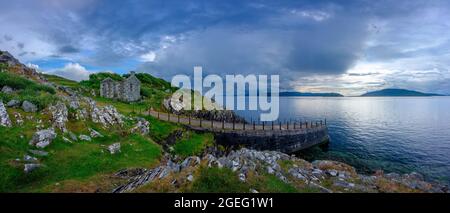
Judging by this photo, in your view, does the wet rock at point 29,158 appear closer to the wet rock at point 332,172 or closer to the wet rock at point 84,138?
the wet rock at point 84,138

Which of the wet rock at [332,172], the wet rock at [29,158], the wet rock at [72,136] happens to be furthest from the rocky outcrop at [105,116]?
the wet rock at [332,172]

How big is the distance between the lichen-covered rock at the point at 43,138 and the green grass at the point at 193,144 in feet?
45.7

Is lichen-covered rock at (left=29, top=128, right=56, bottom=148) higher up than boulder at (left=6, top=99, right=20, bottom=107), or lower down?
lower down

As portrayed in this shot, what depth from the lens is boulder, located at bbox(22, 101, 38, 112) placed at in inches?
983

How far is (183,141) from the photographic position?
1454 inches

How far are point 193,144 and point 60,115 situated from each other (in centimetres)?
1682

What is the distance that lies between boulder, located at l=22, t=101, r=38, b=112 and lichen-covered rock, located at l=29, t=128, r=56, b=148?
498 centimetres

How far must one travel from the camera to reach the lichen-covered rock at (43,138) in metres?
20.5

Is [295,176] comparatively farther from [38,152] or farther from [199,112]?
[199,112]

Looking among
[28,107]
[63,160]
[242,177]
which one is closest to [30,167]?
[63,160]

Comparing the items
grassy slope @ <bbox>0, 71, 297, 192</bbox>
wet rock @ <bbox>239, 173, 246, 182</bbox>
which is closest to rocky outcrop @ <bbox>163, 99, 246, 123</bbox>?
grassy slope @ <bbox>0, 71, 297, 192</bbox>

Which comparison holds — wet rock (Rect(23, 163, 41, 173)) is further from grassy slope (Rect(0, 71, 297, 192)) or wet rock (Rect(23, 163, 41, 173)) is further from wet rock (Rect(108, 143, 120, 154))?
wet rock (Rect(108, 143, 120, 154))
